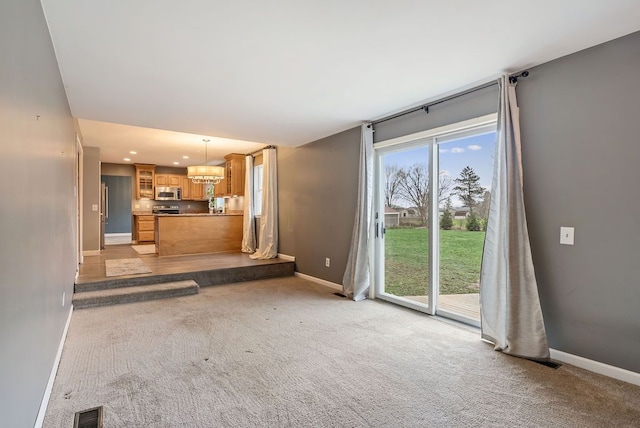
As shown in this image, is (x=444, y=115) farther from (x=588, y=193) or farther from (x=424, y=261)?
(x=424, y=261)

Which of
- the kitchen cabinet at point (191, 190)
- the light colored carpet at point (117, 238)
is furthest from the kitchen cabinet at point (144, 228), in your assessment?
the kitchen cabinet at point (191, 190)

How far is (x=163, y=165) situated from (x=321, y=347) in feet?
30.6

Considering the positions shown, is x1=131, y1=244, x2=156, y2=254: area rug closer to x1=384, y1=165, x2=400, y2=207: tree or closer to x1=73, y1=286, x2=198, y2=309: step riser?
x1=73, y1=286, x2=198, y2=309: step riser

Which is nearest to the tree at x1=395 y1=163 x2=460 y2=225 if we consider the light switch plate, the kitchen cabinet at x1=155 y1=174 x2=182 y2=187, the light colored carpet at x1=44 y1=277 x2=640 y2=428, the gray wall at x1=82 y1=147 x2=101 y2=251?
the light switch plate

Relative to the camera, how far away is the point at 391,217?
4.26 m

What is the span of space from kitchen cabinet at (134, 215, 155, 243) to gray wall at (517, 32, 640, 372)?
9.56 metres

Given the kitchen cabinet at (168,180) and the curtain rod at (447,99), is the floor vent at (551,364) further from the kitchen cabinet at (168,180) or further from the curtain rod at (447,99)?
the kitchen cabinet at (168,180)

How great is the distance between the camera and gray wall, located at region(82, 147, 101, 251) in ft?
22.5

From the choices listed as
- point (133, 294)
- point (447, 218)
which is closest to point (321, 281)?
point (447, 218)

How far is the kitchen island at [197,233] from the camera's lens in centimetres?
656

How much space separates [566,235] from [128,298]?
488cm

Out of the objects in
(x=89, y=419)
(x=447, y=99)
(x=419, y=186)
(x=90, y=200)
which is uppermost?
(x=447, y=99)

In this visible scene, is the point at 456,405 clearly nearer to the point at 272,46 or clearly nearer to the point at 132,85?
the point at 272,46

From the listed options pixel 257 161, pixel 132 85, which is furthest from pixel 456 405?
pixel 257 161
